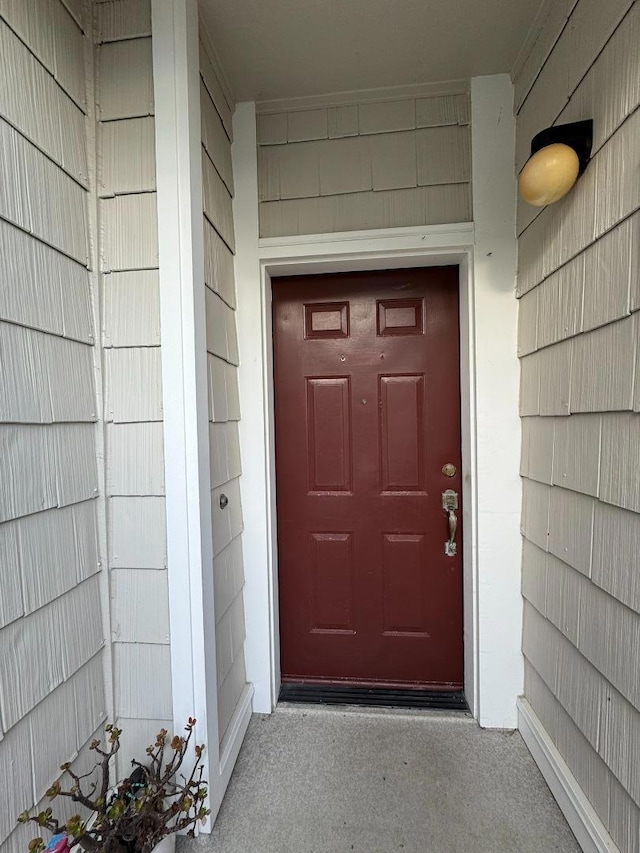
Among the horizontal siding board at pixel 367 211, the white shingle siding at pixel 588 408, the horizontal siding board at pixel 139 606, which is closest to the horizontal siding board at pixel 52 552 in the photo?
the horizontal siding board at pixel 139 606

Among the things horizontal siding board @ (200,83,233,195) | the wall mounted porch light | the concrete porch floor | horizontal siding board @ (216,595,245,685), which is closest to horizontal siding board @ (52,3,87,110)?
horizontal siding board @ (200,83,233,195)

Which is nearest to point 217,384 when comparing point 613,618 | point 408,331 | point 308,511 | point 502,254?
point 308,511

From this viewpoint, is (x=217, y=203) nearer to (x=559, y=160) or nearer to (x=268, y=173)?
(x=268, y=173)

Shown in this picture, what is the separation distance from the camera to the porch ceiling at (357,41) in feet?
4.10

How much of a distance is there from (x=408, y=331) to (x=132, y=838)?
5.89 ft

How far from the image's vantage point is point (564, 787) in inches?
47.8

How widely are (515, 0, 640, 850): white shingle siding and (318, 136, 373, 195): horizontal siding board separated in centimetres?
57

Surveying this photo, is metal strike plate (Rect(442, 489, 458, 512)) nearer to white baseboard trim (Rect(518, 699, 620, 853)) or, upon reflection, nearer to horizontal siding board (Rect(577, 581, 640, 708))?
horizontal siding board (Rect(577, 581, 640, 708))

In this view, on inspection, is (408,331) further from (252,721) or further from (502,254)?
(252,721)

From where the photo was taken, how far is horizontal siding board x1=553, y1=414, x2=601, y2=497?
1.09 metres

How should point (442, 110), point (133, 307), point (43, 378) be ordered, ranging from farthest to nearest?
point (442, 110) → point (133, 307) → point (43, 378)

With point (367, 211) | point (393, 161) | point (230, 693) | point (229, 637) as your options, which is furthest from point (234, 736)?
point (393, 161)

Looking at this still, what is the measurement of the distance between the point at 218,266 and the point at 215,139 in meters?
0.46

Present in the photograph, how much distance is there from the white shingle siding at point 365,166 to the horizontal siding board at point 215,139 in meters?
0.14
